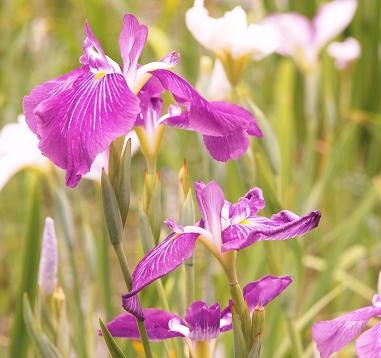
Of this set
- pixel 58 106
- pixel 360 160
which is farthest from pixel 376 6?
pixel 58 106

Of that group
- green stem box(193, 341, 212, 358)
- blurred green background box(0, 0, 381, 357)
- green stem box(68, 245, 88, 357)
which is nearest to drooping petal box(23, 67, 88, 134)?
green stem box(193, 341, 212, 358)

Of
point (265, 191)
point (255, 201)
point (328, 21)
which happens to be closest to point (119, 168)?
point (255, 201)

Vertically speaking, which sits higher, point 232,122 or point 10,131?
point 10,131

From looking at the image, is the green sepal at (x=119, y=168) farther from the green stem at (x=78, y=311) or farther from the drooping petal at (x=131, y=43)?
the green stem at (x=78, y=311)

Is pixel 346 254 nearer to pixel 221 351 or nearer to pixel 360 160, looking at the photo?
pixel 221 351

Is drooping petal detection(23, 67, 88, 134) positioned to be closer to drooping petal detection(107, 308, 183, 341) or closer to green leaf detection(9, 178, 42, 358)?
drooping petal detection(107, 308, 183, 341)

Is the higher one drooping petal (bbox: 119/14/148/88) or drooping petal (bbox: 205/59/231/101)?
drooping petal (bbox: 205/59/231/101)
